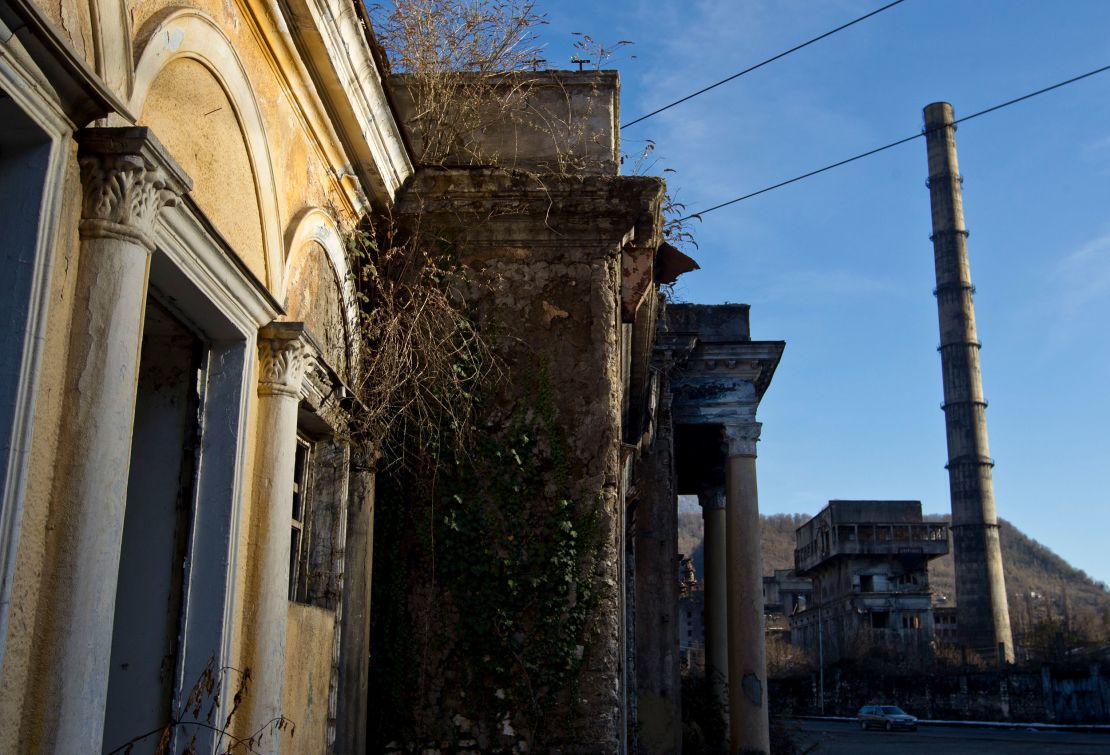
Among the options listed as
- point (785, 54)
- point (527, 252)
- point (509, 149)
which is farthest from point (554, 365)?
point (785, 54)

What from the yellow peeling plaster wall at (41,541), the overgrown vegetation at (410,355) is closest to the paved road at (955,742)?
the overgrown vegetation at (410,355)

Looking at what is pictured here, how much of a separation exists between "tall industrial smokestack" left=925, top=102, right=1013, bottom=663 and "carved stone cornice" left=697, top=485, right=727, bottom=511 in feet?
95.1

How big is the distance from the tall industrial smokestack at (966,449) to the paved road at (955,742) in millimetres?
10773

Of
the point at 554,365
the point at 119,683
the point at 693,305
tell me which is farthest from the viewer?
the point at 693,305

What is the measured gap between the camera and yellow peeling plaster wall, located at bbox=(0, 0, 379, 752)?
2941 mm

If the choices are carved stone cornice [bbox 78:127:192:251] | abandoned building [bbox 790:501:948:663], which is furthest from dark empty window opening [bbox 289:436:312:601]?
abandoned building [bbox 790:501:948:663]

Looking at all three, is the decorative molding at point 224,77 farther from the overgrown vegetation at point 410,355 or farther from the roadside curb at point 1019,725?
the roadside curb at point 1019,725

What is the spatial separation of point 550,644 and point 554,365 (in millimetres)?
1634

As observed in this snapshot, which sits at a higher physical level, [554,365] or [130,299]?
[554,365]

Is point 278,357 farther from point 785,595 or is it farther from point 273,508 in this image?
point 785,595

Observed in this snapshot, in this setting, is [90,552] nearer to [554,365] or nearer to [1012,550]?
[554,365]

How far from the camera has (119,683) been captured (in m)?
4.25

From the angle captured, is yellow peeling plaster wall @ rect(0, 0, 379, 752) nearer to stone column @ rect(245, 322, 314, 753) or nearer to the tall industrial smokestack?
stone column @ rect(245, 322, 314, 753)

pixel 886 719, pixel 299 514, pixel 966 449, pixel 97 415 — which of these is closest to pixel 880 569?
pixel 966 449
